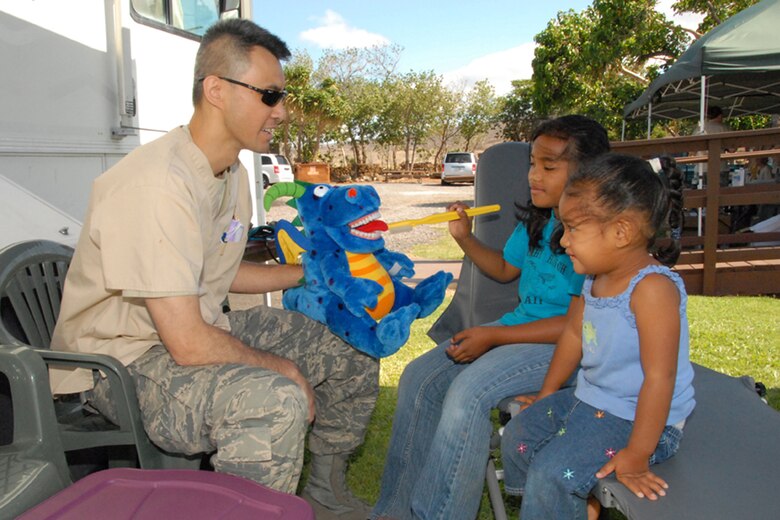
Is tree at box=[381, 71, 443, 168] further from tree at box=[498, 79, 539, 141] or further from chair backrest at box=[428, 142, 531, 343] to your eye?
chair backrest at box=[428, 142, 531, 343]

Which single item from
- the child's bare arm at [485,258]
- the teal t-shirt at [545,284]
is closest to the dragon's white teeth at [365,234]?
the child's bare arm at [485,258]

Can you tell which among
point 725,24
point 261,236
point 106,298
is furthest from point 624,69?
point 106,298

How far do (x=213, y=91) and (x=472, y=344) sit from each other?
3.89ft

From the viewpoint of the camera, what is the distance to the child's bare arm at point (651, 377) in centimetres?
155

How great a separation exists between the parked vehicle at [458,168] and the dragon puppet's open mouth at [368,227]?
2617 centimetres

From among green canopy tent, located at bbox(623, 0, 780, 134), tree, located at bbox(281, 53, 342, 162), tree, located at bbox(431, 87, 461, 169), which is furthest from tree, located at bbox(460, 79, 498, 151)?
green canopy tent, located at bbox(623, 0, 780, 134)

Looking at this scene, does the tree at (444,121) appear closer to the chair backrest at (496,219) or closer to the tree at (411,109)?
the tree at (411,109)

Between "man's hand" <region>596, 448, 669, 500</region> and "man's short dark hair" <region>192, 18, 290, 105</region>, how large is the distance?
1538mm

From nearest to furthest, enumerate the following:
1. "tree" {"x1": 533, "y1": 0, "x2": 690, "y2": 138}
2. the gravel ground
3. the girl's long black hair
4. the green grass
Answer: the girl's long black hair → the green grass → the gravel ground → "tree" {"x1": 533, "y1": 0, "x2": 690, "y2": 138}

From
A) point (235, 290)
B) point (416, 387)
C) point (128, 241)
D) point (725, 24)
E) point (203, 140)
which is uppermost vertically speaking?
point (725, 24)

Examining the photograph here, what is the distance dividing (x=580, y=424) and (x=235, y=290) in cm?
135

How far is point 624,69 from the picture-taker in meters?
19.4

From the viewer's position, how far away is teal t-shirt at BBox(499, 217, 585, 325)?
220 centimetres

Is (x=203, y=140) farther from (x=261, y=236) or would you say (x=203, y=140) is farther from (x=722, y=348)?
(x=722, y=348)
